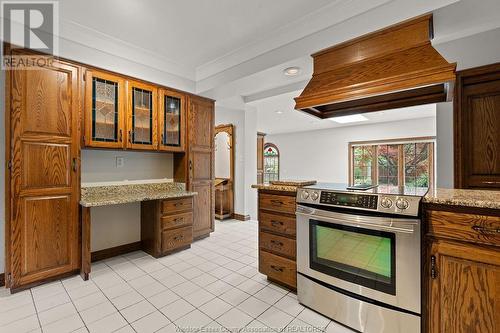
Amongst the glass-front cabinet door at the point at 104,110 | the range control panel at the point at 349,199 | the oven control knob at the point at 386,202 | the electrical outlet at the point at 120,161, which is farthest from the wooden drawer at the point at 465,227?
the electrical outlet at the point at 120,161

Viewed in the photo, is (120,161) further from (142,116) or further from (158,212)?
(158,212)

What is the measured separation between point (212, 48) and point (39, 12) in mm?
1654

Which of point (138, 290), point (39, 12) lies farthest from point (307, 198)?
point (39, 12)

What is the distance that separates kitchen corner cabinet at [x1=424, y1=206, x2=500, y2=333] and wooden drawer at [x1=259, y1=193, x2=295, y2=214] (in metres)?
1.03

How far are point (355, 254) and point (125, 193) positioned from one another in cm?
279

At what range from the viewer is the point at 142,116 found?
3.12m

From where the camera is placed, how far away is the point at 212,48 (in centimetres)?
294

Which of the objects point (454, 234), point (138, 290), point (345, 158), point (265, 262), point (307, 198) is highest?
point (345, 158)

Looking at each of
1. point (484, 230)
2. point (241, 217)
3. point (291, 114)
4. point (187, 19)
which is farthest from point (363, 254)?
point (291, 114)

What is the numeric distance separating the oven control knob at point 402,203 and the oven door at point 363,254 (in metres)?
0.08

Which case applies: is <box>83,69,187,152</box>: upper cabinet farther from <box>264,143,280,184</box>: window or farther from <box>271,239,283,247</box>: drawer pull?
<box>264,143,280,184</box>: window

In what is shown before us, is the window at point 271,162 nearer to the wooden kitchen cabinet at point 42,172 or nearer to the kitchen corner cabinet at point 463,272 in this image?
the wooden kitchen cabinet at point 42,172

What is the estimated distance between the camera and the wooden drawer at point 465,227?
4.23 ft

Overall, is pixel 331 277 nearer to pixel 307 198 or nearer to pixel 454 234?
pixel 307 198
